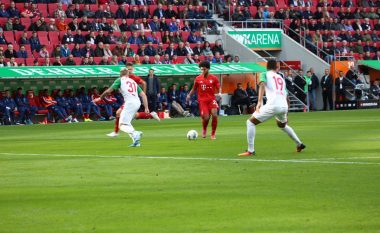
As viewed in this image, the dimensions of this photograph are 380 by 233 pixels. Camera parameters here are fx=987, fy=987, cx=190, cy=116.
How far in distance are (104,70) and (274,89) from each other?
82.5 feet

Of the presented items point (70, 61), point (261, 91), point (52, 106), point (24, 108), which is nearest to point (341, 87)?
point (70, 61)

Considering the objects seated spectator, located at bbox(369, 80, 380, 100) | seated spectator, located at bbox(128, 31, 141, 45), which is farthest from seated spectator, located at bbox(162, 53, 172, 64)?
seated spectator, located at bbox(369, 80, 380, 100)

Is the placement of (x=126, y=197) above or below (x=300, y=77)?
above

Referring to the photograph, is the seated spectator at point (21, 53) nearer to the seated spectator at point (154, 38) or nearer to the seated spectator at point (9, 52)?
the seated spectator at point (9, 52)

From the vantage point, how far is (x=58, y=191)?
14.0 meters

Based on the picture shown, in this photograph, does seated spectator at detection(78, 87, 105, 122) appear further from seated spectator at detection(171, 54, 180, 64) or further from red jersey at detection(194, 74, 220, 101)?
red jersey at detection(194, 74, 220, 101)

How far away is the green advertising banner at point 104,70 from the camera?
42.0 meters

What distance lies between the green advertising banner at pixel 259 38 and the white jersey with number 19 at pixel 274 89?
34825 mm

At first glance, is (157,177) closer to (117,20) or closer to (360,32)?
(117,20)

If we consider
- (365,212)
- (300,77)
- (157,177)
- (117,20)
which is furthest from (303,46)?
(365,212)

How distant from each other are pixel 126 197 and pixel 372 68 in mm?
47359

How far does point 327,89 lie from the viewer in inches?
2181

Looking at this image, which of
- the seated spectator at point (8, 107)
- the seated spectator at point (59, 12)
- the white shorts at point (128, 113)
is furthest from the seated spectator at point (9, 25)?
the white shorts at point (128, 113)

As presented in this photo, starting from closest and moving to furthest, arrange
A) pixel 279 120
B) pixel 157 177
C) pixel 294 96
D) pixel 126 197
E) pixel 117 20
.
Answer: pixel 126 197
pixel 157 177
pixel 279 120
pixel 117 20
pixel 294 96
